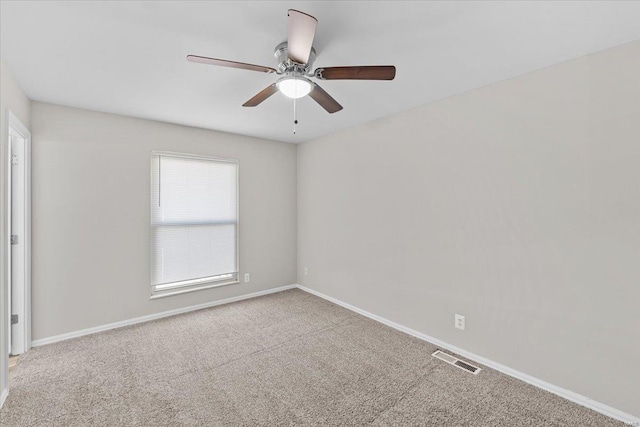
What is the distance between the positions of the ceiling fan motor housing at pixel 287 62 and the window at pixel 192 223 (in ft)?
7.50

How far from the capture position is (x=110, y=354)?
2570mm

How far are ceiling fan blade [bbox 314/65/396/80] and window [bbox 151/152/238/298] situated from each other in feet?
8.47

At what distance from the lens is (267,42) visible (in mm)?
1785

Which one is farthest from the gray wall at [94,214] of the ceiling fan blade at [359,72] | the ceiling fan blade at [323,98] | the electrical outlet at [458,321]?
the electrical outlet at [458,321]

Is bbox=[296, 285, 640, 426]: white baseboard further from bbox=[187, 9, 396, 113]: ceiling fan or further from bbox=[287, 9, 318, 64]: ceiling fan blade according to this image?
bbox=[287, 9, 318, 64]: ceiling fan blade

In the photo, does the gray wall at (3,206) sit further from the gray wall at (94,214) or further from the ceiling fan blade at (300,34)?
the ceiling fan blade at (300,34)

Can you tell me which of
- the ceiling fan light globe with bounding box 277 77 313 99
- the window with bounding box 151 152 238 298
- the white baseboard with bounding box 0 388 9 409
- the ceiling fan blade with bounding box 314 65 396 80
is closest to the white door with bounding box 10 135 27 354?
the white baseboard with bounding box 0 388 9 409

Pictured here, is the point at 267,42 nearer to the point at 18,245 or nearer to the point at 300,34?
the point at 300,34

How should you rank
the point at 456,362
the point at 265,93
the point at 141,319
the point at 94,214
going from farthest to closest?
the point at 141,319 → the point at 94,214 → the point at 456,362 → the point at 265,93

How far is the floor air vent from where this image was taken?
2342mm

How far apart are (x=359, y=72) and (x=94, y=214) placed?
10.2ft

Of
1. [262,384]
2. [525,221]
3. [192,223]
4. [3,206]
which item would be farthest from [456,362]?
[3,206]

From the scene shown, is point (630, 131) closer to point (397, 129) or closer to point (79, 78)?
point (397, 129)

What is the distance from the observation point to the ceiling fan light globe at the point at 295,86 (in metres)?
1.76
